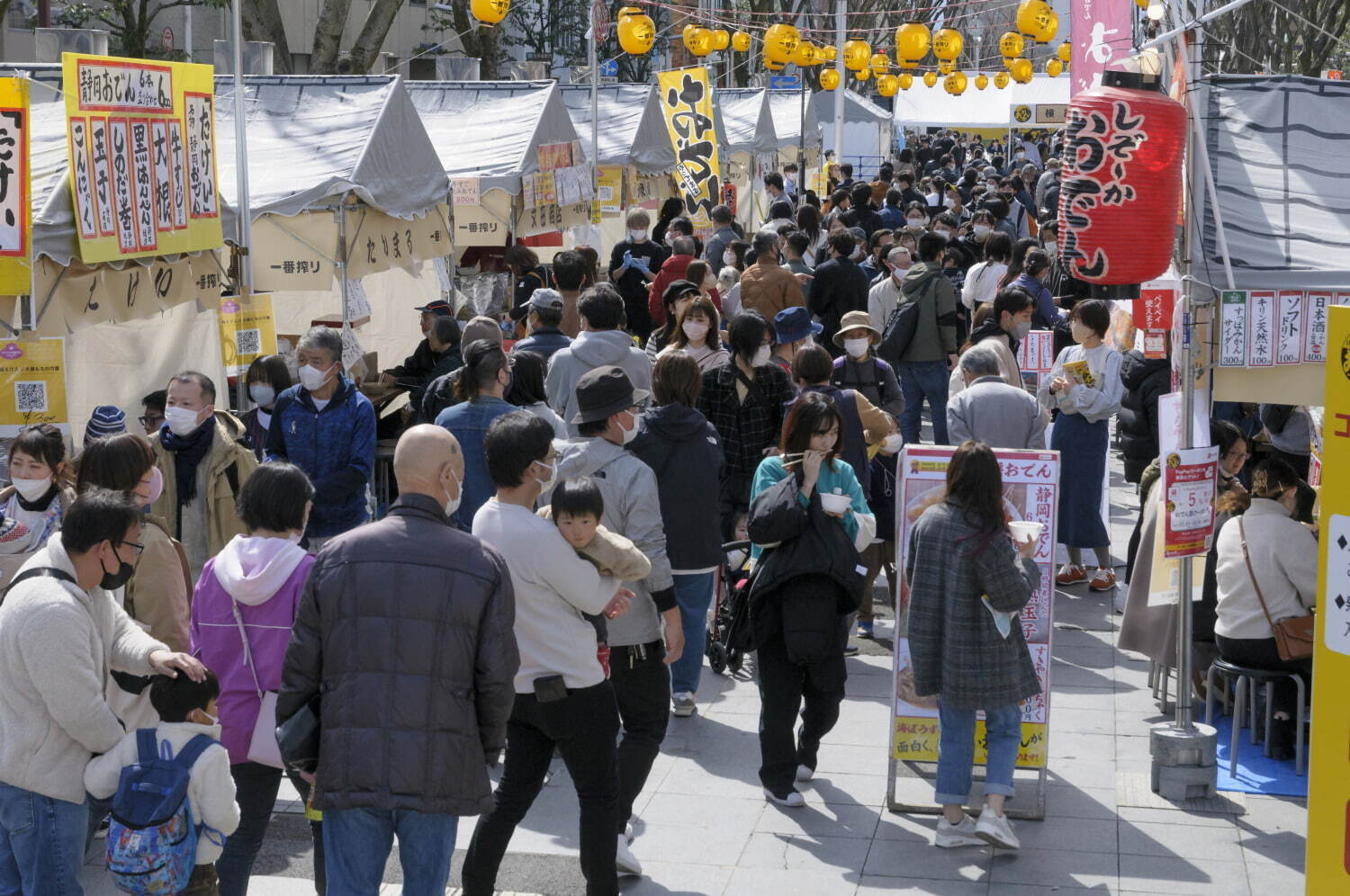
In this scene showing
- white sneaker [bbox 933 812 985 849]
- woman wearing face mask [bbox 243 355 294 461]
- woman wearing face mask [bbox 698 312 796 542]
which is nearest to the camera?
white sneaker [bbox 933 812 985 849]

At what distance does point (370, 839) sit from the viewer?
3984 mm

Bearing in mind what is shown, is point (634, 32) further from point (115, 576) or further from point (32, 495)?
point (115, 576)

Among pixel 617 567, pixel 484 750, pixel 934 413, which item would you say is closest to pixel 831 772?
pixel 617 567

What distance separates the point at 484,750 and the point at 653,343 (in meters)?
6.14

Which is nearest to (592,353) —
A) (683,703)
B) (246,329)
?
(683,703)

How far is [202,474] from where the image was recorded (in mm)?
6672

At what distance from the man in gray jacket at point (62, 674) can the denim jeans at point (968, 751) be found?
9.41 ft

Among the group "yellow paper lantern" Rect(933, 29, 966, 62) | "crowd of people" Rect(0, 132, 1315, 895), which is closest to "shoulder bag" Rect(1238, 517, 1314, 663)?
"crowd of people" Rect(0, 132, 1315, 895)

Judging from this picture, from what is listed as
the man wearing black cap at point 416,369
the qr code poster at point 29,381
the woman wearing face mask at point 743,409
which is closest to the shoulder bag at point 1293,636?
the woman wearing face mask at point 743,409

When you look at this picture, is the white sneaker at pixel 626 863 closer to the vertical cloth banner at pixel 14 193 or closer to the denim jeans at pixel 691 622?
the denim jeans at pixel 691 622

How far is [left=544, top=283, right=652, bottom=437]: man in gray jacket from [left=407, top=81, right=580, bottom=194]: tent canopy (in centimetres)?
480

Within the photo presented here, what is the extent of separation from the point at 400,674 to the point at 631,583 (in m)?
1.87

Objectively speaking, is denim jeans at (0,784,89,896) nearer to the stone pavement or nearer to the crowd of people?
the crowd of people

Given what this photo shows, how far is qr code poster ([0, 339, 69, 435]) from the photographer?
7.01m
